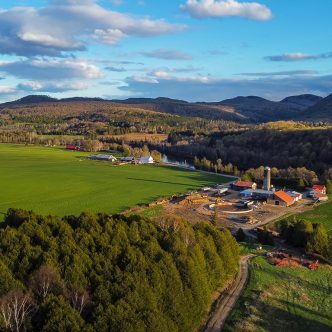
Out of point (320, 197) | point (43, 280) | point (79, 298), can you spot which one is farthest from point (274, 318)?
point (320, 197)

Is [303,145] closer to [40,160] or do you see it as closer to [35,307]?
[40,160]

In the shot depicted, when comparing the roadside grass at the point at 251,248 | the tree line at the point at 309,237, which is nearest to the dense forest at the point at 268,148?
the tree line at the point at 309,237

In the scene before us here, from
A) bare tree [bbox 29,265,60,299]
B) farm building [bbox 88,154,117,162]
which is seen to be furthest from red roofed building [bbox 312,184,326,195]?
bare tree [bbox 29,265,60,299]

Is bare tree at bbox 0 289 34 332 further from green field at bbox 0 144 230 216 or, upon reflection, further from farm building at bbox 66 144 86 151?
farm building at bbox 66 144 86 151

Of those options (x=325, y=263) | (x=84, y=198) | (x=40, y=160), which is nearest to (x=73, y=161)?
(x=40, y=160)

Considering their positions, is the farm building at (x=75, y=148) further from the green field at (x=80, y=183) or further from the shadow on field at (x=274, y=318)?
the shadow on field at (x=274, y=318)

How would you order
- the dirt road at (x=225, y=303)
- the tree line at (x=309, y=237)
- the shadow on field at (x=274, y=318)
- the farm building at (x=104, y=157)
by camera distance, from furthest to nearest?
the farm building at (x=104, y=157) → the tree line at (x=309, y=237) → the shadow on field at (x=274, y=318) → the dirt road at (x=225, y=303)
